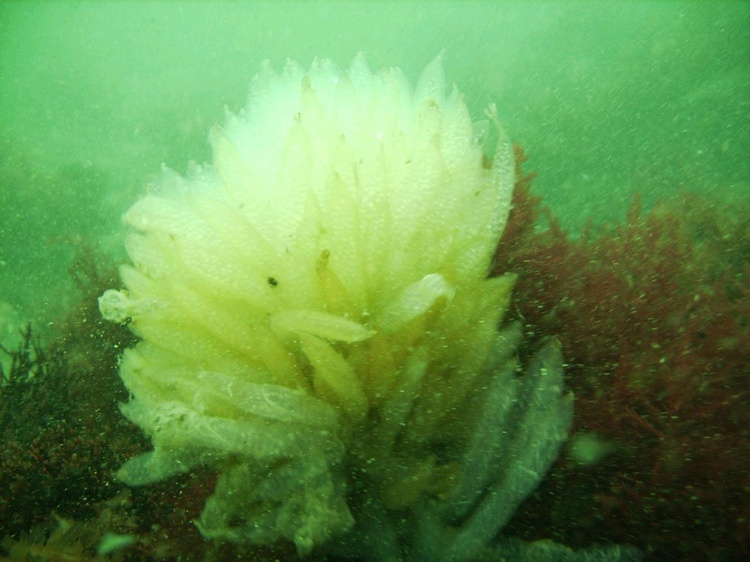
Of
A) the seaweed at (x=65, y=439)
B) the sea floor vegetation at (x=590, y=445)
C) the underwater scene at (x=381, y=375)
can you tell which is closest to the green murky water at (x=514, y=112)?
the underwater scene at (x=381, y=375)

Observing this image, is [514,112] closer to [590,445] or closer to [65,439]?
[590,445]

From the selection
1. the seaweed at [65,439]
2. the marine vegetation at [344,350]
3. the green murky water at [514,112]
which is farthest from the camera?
the green murky water at [514,112]

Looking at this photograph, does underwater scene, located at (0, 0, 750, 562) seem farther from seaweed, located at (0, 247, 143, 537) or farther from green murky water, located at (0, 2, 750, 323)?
green murky water, located at (0, 2, 750, 323)

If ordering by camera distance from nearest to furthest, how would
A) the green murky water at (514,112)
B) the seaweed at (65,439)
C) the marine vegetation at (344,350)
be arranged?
the marine vegetation at (344,350) → the seaweed at (65,439) → the green murky water at (514,112)

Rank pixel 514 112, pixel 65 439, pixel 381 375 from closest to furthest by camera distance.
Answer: pixel 381 375 < pixel 65 439 < pixel 514 112

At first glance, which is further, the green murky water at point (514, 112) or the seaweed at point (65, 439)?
the green murky water at point (514, 112)

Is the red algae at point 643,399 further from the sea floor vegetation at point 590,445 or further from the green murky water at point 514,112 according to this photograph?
the green murky water at point 514,112

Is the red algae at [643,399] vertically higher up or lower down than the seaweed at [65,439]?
lower down

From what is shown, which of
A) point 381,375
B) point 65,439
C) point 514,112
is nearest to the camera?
point 381,375

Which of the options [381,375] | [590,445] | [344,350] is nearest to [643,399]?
[590,445]
